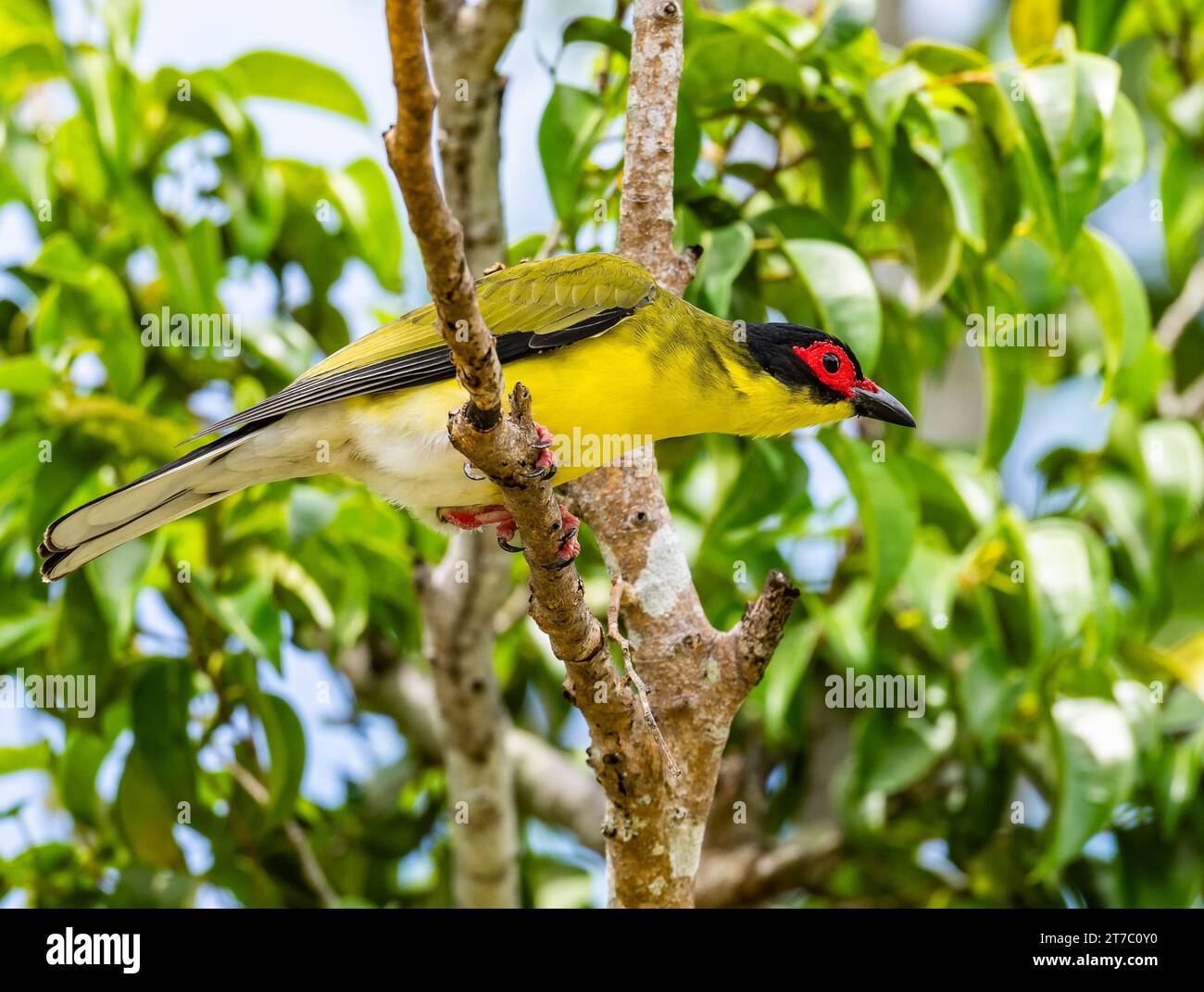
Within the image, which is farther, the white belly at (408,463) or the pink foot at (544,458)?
the white belly at (408,463)

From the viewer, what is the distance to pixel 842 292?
3357 millimetres

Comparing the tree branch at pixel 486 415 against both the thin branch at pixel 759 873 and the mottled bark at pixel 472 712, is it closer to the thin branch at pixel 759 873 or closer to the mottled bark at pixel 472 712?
the mottled bark at pixel 472 712

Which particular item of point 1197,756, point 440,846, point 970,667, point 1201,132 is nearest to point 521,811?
point 440,846

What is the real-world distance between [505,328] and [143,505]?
0.96m

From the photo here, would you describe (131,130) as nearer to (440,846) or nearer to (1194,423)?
(440,846)

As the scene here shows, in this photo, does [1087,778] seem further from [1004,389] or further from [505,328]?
[505,328]

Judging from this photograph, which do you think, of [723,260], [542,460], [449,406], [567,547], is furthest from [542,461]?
[723,260]

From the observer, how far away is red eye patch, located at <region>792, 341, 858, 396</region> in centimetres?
366

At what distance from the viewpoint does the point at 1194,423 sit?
15.6 feet

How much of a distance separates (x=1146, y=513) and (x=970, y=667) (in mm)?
732

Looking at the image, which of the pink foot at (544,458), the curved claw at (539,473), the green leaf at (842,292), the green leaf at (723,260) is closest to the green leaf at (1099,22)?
the green leaf at (842,292)

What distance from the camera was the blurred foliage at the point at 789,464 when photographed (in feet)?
11.7

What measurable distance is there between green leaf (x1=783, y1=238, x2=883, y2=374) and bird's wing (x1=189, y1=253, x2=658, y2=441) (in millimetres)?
393

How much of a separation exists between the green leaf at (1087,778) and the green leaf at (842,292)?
1.25m
